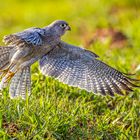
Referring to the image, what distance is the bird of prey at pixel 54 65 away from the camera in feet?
31.2

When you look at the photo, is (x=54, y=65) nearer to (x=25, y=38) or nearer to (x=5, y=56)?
(x=5, y=56)

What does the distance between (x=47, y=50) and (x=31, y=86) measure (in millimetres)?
538

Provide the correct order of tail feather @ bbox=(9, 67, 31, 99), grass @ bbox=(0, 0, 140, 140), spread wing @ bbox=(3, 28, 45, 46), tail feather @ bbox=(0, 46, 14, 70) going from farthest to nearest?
1. tail feather @ bbox=(0, 46, 14, 70)
2. tail feather @ bbox=(9, 67, 31, 99)
3. spread wing @ bbox=(3, 28, 45, 46)
4. grass @ bbox=(0, 0, 140, 140)

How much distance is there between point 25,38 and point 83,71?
55.8 inches

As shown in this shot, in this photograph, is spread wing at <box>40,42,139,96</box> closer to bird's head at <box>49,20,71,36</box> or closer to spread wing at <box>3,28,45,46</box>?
bird's head at <box>49,20,71,36</box>

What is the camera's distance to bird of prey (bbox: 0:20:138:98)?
9500mm

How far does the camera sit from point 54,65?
1025 cm

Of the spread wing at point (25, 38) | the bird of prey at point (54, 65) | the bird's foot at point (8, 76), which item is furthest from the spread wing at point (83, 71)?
the spread wing at point (25, 38)

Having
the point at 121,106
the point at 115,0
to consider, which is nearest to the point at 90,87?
the point at 121,106

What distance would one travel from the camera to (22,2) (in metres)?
22.4

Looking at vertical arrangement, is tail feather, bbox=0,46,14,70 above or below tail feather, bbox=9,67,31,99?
above

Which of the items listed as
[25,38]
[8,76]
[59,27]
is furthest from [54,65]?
[25,38]

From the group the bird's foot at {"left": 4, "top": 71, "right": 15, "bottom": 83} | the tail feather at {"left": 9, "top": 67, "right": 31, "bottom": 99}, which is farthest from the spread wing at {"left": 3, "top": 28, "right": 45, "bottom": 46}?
the tail feather at {"left": 9, "top": 67, "right": 31, "bottom": 99}

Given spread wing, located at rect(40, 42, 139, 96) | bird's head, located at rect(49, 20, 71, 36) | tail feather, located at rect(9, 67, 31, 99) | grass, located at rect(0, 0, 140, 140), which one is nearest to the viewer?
grass, located at rect(0, 0, 140, 140)
